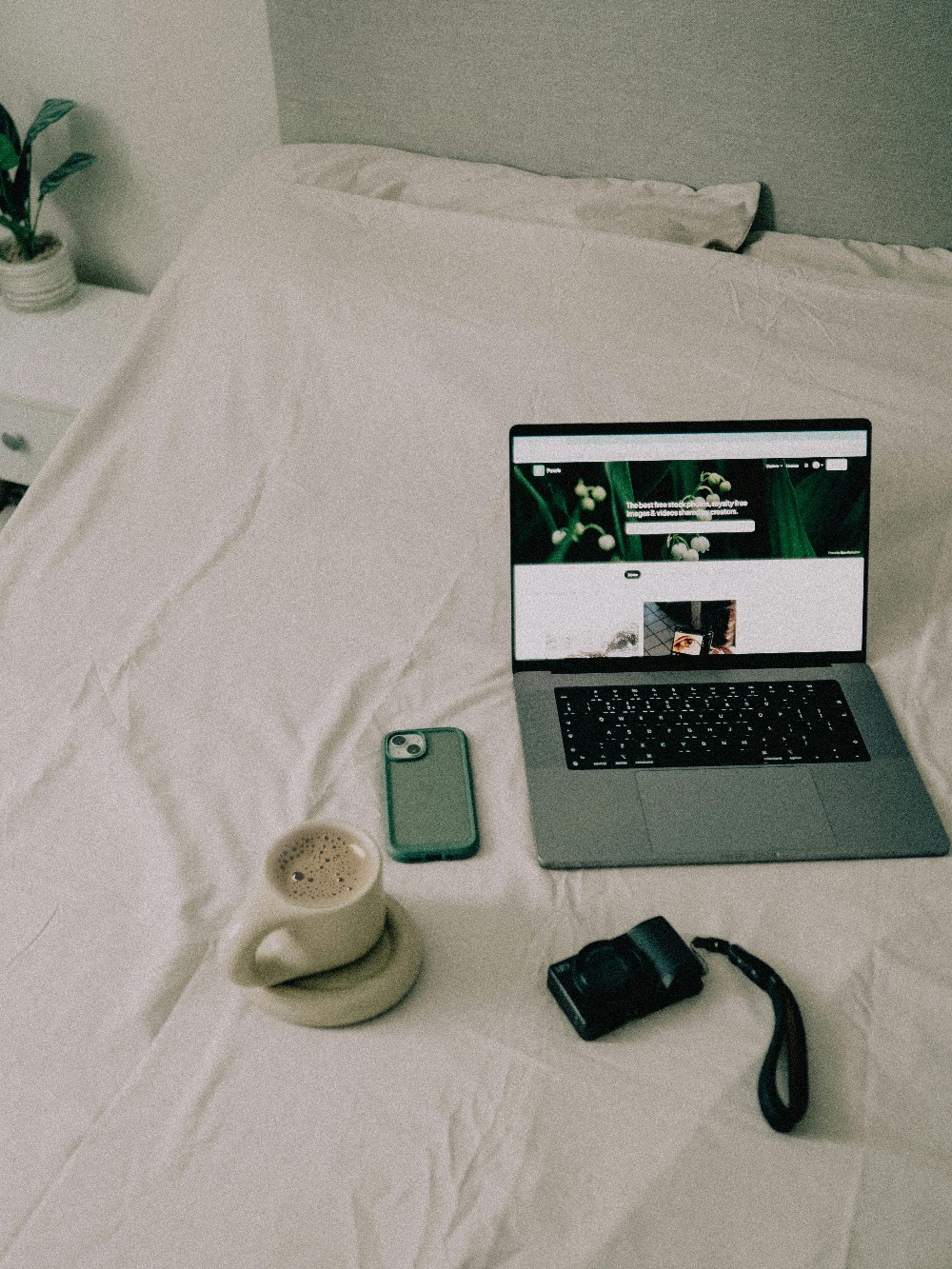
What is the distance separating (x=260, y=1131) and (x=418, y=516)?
730 mm

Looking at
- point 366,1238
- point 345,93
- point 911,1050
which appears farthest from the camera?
point 345,93

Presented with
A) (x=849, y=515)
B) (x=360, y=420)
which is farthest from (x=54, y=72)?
(x=849, y=515)

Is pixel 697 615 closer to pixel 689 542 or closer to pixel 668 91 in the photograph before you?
pixel 689 542

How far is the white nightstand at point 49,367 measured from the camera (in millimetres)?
1771

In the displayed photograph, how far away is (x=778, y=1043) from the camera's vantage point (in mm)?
710

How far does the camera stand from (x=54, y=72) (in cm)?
195

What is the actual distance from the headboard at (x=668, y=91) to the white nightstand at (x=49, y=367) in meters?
0.53

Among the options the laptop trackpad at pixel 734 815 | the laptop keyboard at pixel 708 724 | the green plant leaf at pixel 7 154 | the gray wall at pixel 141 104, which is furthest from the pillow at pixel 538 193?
the laptop trackpad at pixel 734 815

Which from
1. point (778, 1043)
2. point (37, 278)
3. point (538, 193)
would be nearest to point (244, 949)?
point (778, 1043)

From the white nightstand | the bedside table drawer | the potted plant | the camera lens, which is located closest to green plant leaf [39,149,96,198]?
the potted plant

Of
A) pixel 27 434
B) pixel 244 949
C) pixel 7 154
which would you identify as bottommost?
pixel 27 434

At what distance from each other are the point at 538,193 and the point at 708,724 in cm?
93

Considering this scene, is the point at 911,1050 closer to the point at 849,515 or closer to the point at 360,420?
the point at 849,515

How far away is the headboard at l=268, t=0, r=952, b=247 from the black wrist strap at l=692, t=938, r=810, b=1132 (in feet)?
3.72
